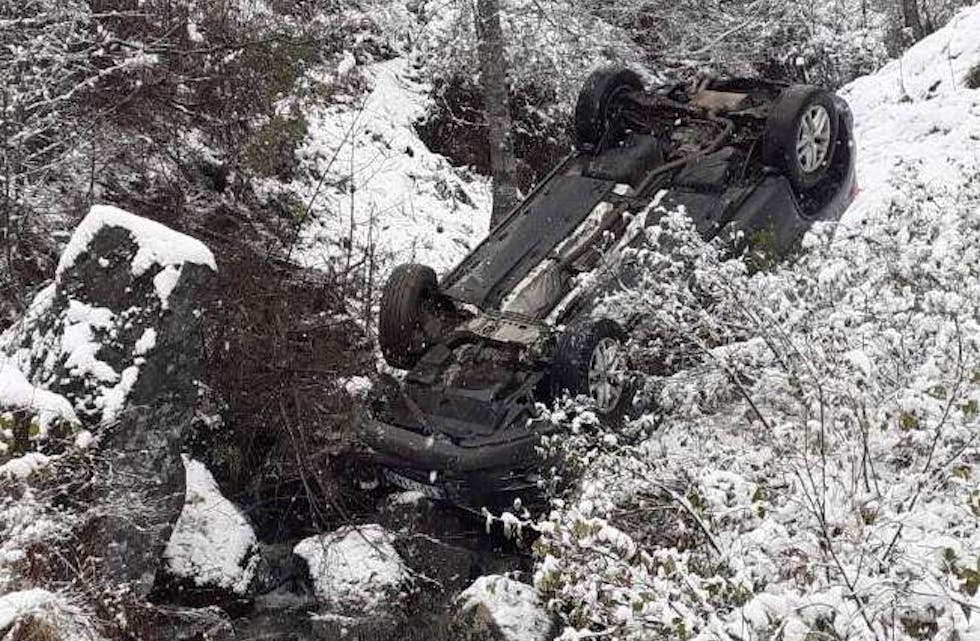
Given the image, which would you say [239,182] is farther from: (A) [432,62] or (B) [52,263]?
(A) [432,62]

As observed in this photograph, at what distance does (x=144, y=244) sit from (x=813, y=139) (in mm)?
4546

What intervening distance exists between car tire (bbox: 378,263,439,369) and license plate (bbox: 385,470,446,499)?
2.63 feet

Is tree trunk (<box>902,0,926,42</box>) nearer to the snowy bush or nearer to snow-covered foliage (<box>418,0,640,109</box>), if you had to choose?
snow-covered foliage (<box>418,0,640,109</box>)

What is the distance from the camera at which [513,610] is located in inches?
211

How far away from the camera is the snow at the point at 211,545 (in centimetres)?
629

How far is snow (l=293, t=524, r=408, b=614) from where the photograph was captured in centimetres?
624

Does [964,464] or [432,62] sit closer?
[964,464]

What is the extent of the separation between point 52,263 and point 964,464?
6155 mm

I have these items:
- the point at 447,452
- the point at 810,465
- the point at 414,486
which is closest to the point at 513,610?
the point at 447,452

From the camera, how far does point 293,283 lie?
26.3 feet

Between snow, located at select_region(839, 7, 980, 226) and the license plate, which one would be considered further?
snow, located at select_region(839, 7, 980, 226)

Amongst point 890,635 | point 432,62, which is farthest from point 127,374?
point 432,62

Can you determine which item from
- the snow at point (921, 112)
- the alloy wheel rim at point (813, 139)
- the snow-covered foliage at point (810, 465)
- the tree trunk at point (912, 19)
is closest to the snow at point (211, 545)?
the snow-covered foliage at point (810, 465)

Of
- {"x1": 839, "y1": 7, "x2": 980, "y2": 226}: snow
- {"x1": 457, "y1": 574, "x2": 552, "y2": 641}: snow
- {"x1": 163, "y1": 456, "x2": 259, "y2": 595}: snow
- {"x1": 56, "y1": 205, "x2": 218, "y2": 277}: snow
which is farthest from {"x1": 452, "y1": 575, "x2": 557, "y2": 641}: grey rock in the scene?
{"x1": 839, "y1": 7, "x2": 980, "y2": 226}: snow
